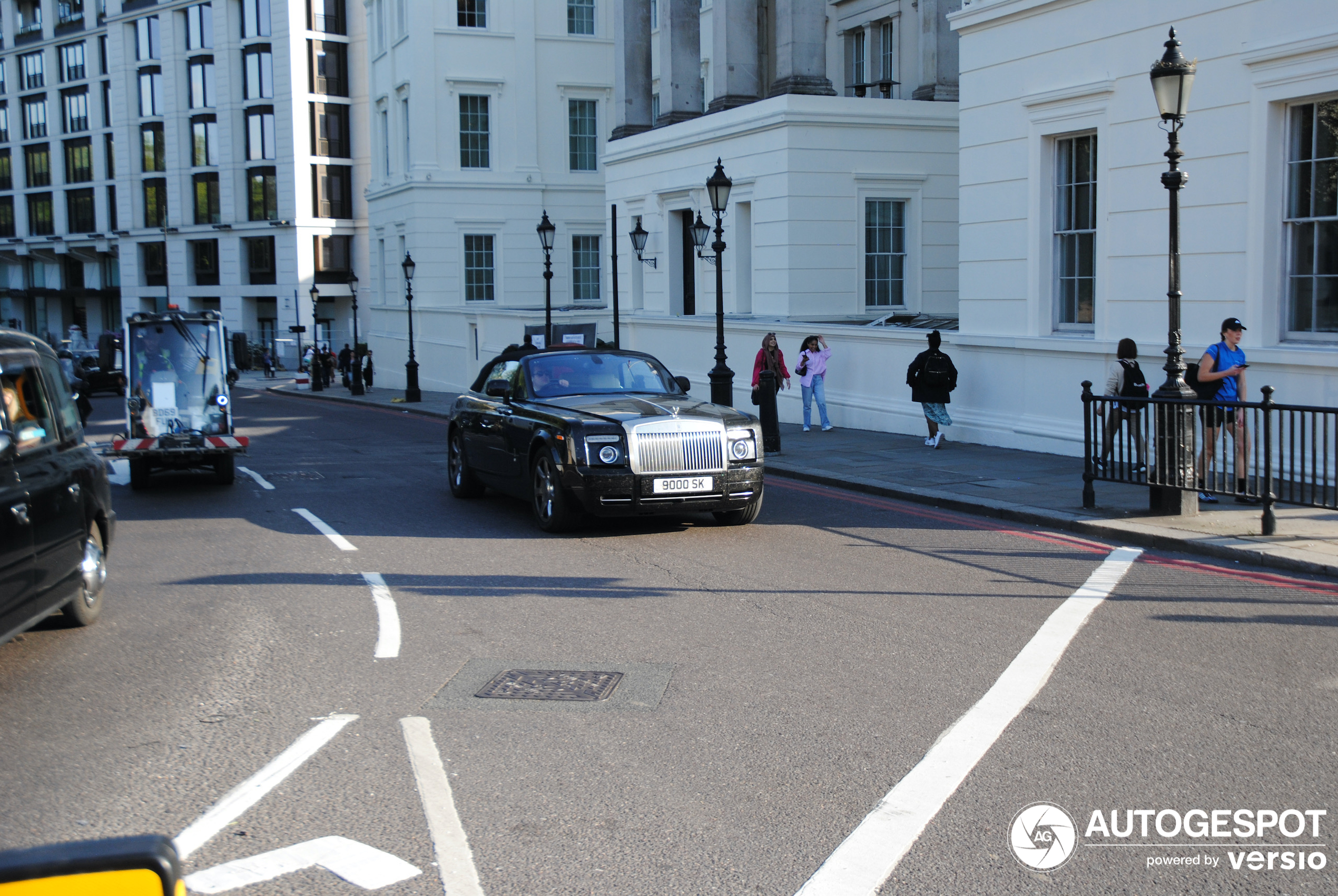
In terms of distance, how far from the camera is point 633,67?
106 feet

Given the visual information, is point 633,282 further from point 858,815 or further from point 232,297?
point 232,297

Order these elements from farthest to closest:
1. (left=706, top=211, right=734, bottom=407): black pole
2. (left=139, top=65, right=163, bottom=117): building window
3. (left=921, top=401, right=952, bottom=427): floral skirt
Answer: (left=139, top=65, right=163, bottom=117): building window
(left=706, top=211, right=734, bottom=407): black pole
(left=921, top=401, right=952, bottom=427): floral skirt

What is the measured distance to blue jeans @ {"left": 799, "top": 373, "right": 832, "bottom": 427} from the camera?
20.5 metres

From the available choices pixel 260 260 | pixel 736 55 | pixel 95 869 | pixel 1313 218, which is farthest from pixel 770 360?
pixel 260 260

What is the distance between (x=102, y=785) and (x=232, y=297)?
70129 mm

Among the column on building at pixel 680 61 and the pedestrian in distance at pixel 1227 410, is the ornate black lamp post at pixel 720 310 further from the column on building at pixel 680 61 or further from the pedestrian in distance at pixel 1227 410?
the column on building at pixel 680 61

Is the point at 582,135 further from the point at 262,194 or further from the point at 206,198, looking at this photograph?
the point at 206,198

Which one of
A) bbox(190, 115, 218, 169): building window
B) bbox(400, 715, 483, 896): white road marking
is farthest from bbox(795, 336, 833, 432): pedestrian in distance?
bbox(190, 115, 218, 169): building window

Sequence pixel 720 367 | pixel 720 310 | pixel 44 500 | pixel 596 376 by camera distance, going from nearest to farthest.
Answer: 1. pixel 44 500
2. pixel 596 376
3. pixel 720 367
4. pixel 720 310

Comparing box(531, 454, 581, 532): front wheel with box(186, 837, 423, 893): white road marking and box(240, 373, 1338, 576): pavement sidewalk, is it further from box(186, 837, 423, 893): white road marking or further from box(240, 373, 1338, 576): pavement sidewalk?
box(186, 837, 423, 893): white road marking

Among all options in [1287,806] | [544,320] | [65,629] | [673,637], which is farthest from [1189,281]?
[544,320]

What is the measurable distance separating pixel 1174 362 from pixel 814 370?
950 cm

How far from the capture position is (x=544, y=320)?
34.0 meters

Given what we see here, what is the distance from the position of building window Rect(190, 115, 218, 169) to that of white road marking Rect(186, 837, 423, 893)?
7329cm
